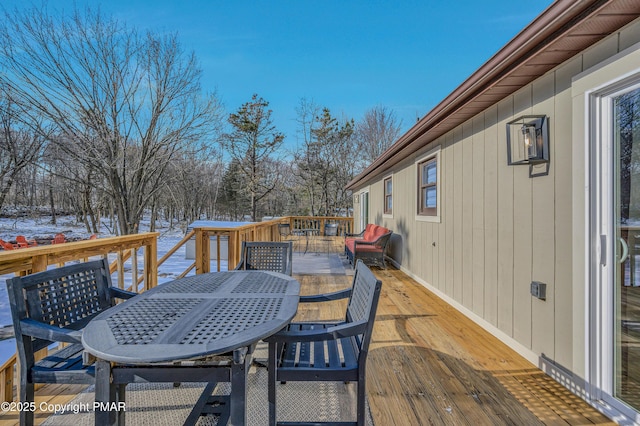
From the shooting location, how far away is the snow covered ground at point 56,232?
153 inches

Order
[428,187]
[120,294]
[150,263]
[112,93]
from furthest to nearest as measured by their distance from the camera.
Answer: [112,93] < [428,187] < [150,263] < [120,294]

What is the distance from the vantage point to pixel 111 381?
1.15m

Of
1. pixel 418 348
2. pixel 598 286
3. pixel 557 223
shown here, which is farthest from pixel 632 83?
pixel 418 348

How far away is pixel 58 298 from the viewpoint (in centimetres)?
153

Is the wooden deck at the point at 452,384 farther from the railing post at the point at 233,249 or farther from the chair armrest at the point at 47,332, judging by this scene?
the railing post at the point at 233,249

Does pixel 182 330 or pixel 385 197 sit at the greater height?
pixel 385 197

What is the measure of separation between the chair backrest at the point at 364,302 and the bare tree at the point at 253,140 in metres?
15.4

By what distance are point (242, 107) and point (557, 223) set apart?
16871 mm

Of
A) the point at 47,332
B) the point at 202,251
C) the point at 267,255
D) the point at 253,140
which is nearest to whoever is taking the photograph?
the point at 47,332

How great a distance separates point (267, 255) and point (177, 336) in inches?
71.2

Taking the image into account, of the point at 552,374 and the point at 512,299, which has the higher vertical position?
the point at 512,299

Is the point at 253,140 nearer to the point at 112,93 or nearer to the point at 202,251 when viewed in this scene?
the point at 112,93

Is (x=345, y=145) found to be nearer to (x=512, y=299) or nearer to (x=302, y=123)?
(x=302, y=123)

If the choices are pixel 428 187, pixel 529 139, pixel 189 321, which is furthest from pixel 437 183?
pixel 189 321
